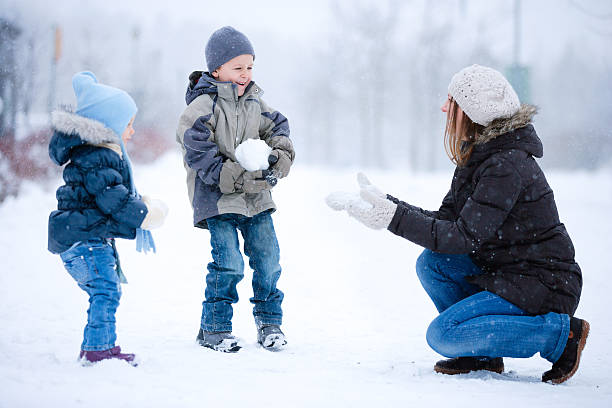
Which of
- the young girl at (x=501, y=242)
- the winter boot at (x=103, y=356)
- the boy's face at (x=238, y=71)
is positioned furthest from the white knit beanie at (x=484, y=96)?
the winter boot at (x=103, y=356)

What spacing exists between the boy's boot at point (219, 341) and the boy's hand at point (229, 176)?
0.75 meters

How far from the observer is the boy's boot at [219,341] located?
286cm

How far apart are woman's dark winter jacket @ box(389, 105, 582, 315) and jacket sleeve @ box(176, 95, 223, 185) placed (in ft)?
3.27

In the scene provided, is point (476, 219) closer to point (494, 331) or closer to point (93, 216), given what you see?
point (494, 331)

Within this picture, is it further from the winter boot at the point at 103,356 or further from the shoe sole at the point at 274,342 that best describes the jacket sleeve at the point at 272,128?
the winter boot at the point at 103,356

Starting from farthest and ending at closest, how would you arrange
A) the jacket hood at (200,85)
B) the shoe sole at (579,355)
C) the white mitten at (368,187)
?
the jacket hood at (200,85) → the white mitten at (368,187) → the shoe sole at (579,355)

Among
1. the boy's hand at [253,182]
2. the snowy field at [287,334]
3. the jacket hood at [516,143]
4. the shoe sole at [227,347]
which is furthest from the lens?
the boy's hand at [253,182]

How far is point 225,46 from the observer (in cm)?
311

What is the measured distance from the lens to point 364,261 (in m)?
5.86

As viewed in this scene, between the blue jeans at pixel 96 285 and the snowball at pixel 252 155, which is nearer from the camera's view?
the blue jeans at pixel 96 285

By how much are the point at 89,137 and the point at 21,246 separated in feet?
13.5

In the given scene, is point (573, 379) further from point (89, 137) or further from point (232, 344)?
point (89, 137)

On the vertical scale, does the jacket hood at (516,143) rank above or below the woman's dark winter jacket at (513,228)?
above

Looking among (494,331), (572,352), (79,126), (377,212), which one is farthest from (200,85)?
(572,352)
